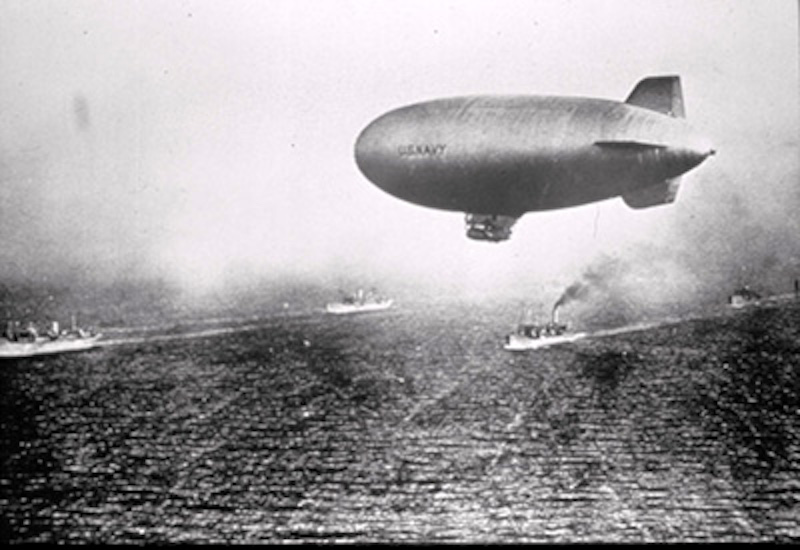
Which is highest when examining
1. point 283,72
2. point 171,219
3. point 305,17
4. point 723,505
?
point 305,17

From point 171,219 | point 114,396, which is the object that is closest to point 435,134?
point 171,219

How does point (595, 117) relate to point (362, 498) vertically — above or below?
above

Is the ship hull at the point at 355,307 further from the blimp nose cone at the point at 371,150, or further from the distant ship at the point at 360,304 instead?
the blimp nose cone at the point at 371,150

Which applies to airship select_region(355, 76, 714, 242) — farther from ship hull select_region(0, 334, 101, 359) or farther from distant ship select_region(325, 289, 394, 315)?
ship hull select_region(0, 334, 101, 359)

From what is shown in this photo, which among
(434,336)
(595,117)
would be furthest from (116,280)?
(595,117)

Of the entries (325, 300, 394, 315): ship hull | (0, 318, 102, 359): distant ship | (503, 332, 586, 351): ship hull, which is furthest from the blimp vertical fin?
(0, 318, 102, 359): distant ship

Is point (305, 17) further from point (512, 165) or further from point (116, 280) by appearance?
point (116, 280)

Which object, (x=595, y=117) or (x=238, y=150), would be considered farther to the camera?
(x=238, y=150)
